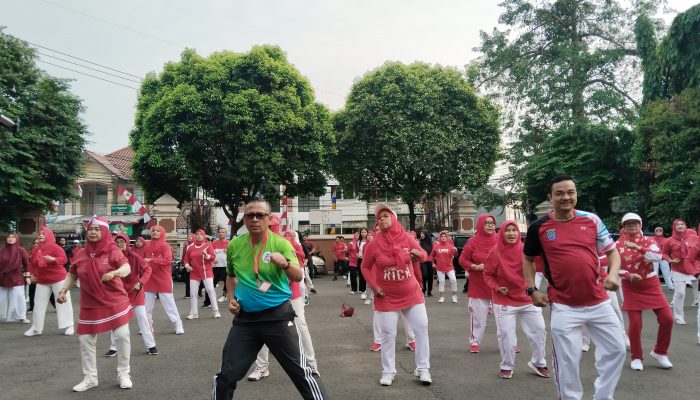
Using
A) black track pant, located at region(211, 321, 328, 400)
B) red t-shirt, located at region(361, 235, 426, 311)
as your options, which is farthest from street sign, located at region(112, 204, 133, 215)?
black track pant, located at region(211, 321, 328, 400)

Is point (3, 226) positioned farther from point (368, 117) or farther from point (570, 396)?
point (570, 396)

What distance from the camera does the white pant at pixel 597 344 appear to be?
4453 millimetres

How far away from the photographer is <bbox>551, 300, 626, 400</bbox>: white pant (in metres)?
4.45

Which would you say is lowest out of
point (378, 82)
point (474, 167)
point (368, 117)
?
point (474, 167)

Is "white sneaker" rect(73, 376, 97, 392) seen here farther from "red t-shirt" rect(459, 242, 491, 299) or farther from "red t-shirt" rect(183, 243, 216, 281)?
"red t-shirt" rect(183, 243, 216, 281)

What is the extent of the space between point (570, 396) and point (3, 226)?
23.9m

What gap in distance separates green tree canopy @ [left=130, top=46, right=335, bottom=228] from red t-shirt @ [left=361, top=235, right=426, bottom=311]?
19.8 meters

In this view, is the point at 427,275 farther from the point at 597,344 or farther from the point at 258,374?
the point at 597,344

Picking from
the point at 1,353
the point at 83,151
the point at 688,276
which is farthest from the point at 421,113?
the point at 1,353

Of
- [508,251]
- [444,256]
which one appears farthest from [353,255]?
[508,251]

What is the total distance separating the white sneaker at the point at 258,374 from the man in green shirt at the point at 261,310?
2.40 meters

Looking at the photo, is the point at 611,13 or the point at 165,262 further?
the point at 611,13

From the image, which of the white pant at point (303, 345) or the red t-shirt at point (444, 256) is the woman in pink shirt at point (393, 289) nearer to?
the white pant at point (303, 345)

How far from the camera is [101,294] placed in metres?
6.33
